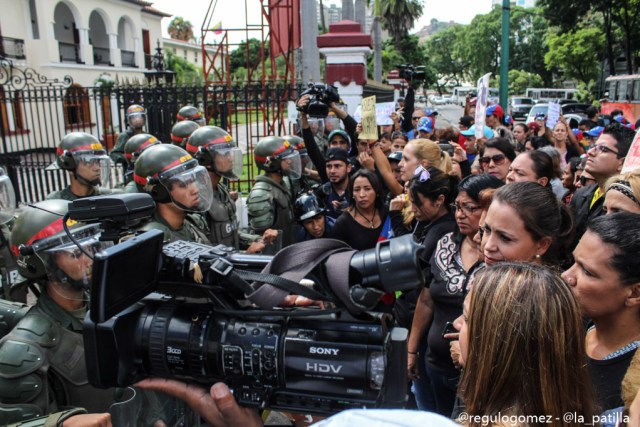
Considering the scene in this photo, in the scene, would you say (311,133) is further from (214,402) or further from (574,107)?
(574,107)

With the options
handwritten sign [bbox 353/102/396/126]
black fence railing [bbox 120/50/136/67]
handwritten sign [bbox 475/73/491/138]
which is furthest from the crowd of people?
black fence railing [bbox 120/50/136/67]

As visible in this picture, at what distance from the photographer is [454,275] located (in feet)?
9.57

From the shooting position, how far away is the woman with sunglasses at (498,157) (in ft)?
14.9

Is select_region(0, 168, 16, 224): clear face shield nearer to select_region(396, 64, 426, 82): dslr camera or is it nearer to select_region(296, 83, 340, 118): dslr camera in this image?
select_region(296, 83, 340, 118): dslr camera

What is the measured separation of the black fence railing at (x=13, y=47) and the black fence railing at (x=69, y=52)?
116 inches

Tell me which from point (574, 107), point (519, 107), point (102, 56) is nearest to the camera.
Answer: point (574, 107)

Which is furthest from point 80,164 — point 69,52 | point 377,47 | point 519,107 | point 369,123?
point 519,107

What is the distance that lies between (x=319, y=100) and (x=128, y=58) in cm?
3170

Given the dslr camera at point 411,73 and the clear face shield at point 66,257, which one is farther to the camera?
the dslr camera at point 411,73

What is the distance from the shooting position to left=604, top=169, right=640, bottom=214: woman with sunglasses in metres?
2.59

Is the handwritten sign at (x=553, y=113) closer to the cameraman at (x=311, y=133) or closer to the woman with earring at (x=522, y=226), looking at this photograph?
the cameraman at (x=311, y=133)

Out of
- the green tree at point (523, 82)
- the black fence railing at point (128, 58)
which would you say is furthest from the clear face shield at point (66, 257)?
the green tree at point (523, 82)

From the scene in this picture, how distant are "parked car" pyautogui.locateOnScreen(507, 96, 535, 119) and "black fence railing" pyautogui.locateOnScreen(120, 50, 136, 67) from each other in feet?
79.1

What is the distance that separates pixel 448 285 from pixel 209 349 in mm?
1598
